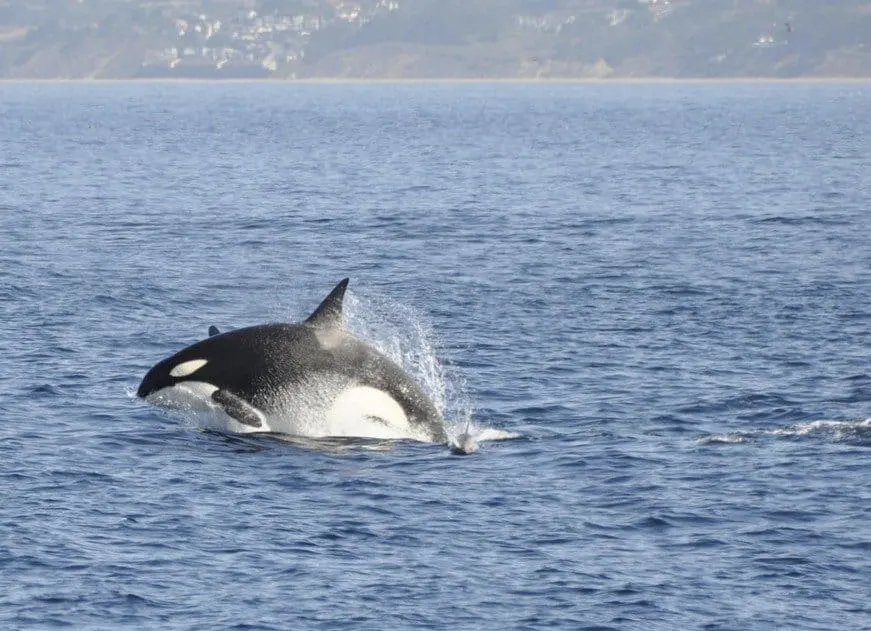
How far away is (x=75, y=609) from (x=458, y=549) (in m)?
5.08

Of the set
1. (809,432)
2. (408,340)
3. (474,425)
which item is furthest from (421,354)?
(809,432)

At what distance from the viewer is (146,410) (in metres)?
28.1

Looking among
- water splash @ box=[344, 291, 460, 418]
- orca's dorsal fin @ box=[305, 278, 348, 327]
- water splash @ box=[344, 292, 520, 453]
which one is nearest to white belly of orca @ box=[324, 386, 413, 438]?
water splash @ box=[344, 292, 520, 453]

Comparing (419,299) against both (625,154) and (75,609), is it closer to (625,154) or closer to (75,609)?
(75,609)

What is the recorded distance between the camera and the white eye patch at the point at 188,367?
86.6 ft

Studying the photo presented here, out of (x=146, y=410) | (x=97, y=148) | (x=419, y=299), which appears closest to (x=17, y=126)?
(x=97, y=148)

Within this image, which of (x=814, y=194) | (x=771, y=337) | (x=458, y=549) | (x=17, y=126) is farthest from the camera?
(x=17, y=126)

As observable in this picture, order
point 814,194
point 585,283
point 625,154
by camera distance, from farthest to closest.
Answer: point 625,154 < point 814,194 < point 585,283

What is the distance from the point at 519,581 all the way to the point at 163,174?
249 ft

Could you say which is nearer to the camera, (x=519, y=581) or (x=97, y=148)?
(x=519, y=581)

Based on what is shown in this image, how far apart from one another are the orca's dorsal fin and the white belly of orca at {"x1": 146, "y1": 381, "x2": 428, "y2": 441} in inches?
46.8

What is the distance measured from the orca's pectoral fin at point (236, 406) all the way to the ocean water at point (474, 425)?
56cm

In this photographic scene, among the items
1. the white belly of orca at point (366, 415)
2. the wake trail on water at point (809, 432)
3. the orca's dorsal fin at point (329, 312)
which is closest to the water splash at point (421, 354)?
the white belly of orca at point (366, 415)

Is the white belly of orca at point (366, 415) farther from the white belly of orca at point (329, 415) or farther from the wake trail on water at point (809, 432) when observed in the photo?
the wake trail on water at point (809, 432)
